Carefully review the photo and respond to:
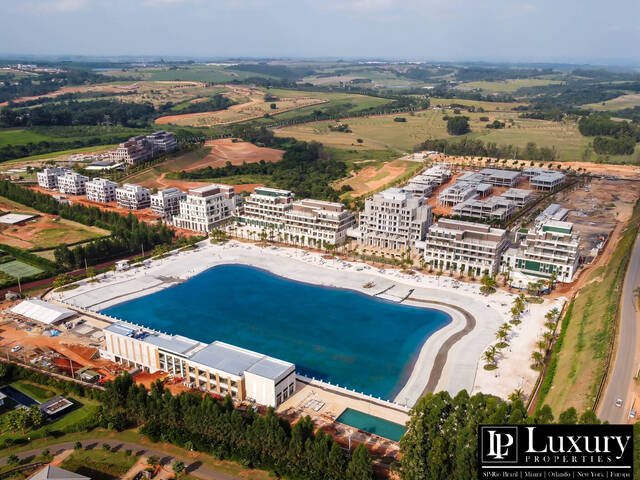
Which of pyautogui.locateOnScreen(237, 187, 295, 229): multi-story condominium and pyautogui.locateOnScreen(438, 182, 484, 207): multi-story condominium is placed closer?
pyautogui.locateOnScreen(237, 187, 295, 229): multi-story condominium

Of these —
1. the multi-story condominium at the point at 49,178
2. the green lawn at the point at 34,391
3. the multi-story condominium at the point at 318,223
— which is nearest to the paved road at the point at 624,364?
the multi-story condominium at the point at 318,223

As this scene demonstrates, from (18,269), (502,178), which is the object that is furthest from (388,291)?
(502,178)

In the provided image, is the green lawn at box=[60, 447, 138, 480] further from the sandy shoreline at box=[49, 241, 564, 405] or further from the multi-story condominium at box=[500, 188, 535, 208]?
the multi-story condominium at box=[500, 188, 535, 208]

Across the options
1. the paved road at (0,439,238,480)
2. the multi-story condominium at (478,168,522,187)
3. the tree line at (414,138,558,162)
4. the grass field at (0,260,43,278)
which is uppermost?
the tree line at (414,138,558,162)

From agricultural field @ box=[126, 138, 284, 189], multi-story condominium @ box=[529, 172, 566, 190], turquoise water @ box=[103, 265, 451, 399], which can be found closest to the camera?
turquoise water @ box=[103, 265, 451, 399]

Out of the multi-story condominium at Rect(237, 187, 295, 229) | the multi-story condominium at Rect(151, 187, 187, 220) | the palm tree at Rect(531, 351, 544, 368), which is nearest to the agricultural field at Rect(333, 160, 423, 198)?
the multi-story condominium at Rect(237, 187, 295, 229)

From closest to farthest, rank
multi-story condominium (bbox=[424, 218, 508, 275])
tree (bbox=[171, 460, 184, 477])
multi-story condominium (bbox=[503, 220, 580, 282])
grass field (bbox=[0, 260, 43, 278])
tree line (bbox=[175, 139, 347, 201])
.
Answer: tree (bbox=[171, 460, 184, 477])
multi-story condominium (bbox=[503, 220, 580, 282])
multi-story condominium (bbox=[424, 218, 508, 275])
grass field (bbox=[0, 260, 43, 278])
tree line (bbox=[175, 139, 347, 201])

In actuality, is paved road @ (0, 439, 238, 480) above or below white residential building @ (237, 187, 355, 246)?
below

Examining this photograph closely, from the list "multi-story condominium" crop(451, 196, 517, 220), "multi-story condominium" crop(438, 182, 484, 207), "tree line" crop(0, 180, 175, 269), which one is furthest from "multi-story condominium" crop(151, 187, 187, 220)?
"multi-story condominium" crop(451, 196, 517, 220)
